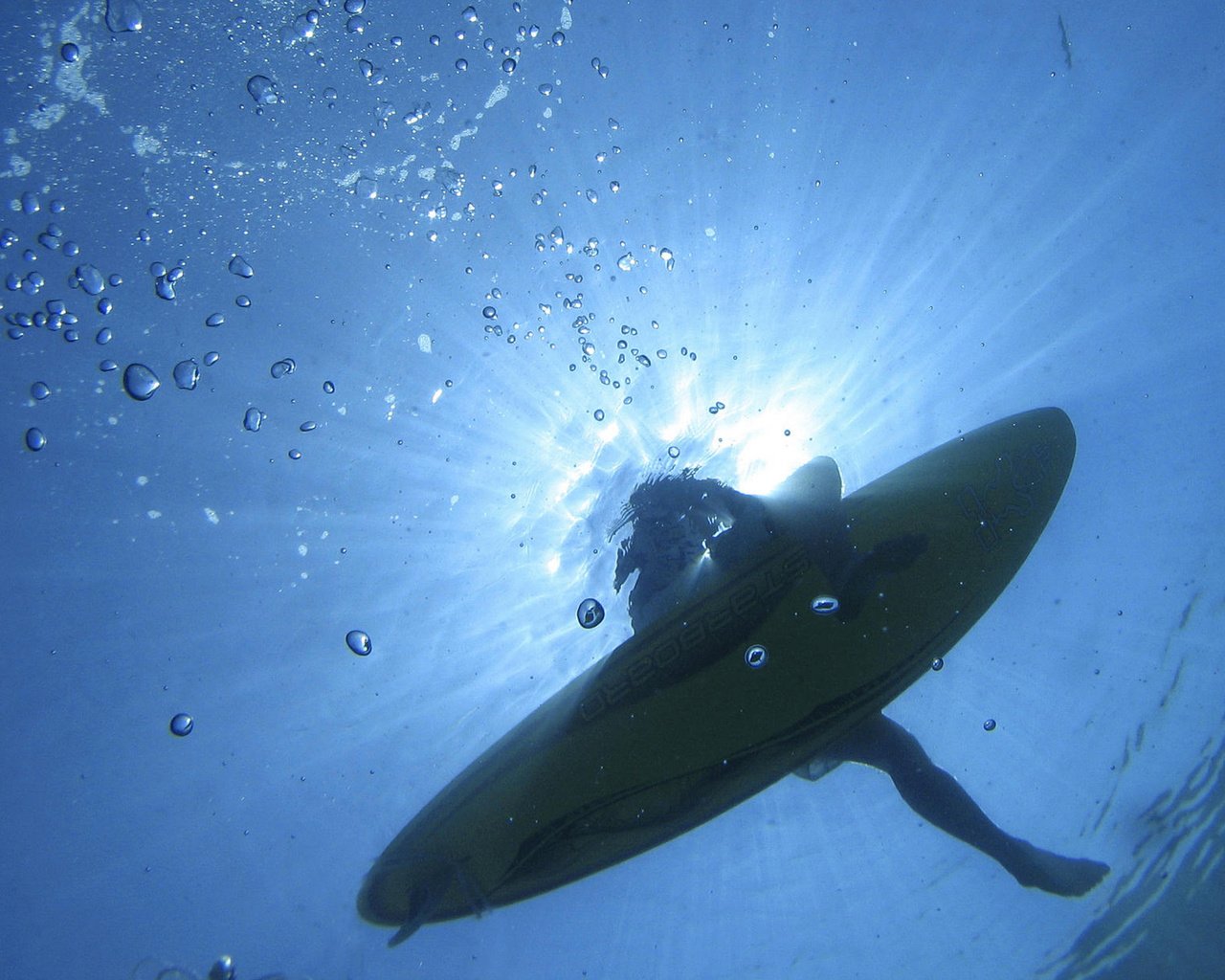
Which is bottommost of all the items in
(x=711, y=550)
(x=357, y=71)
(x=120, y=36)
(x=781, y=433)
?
(x=711, y=550)

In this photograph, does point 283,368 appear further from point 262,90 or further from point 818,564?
point 818,564

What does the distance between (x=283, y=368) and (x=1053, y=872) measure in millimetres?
8033

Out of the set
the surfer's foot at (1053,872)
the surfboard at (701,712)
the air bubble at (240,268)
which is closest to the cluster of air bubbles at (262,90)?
the air bubble at (240,268)

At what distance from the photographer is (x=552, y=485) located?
5.79 m

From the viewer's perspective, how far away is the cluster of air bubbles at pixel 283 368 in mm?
4957

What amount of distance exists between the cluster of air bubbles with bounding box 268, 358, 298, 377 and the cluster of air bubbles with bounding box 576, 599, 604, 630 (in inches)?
128

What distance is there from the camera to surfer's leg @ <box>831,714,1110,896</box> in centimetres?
542

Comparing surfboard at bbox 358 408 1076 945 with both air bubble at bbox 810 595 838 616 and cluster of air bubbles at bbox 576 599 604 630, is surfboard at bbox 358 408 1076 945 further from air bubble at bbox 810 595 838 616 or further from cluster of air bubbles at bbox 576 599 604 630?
cluster of air bubbles at bbox 576 599 604 630

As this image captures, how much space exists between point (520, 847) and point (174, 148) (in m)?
5.93

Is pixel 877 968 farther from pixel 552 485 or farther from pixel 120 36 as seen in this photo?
pixel 120 36

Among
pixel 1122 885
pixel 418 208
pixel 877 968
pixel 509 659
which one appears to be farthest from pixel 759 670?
pixel 1122 885

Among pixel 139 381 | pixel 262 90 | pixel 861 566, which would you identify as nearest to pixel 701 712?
pixel 861 566

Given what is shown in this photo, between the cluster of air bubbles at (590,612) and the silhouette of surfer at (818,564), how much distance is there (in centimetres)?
27

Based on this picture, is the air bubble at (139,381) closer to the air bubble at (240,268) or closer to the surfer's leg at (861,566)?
the air bubble at (240,268)
